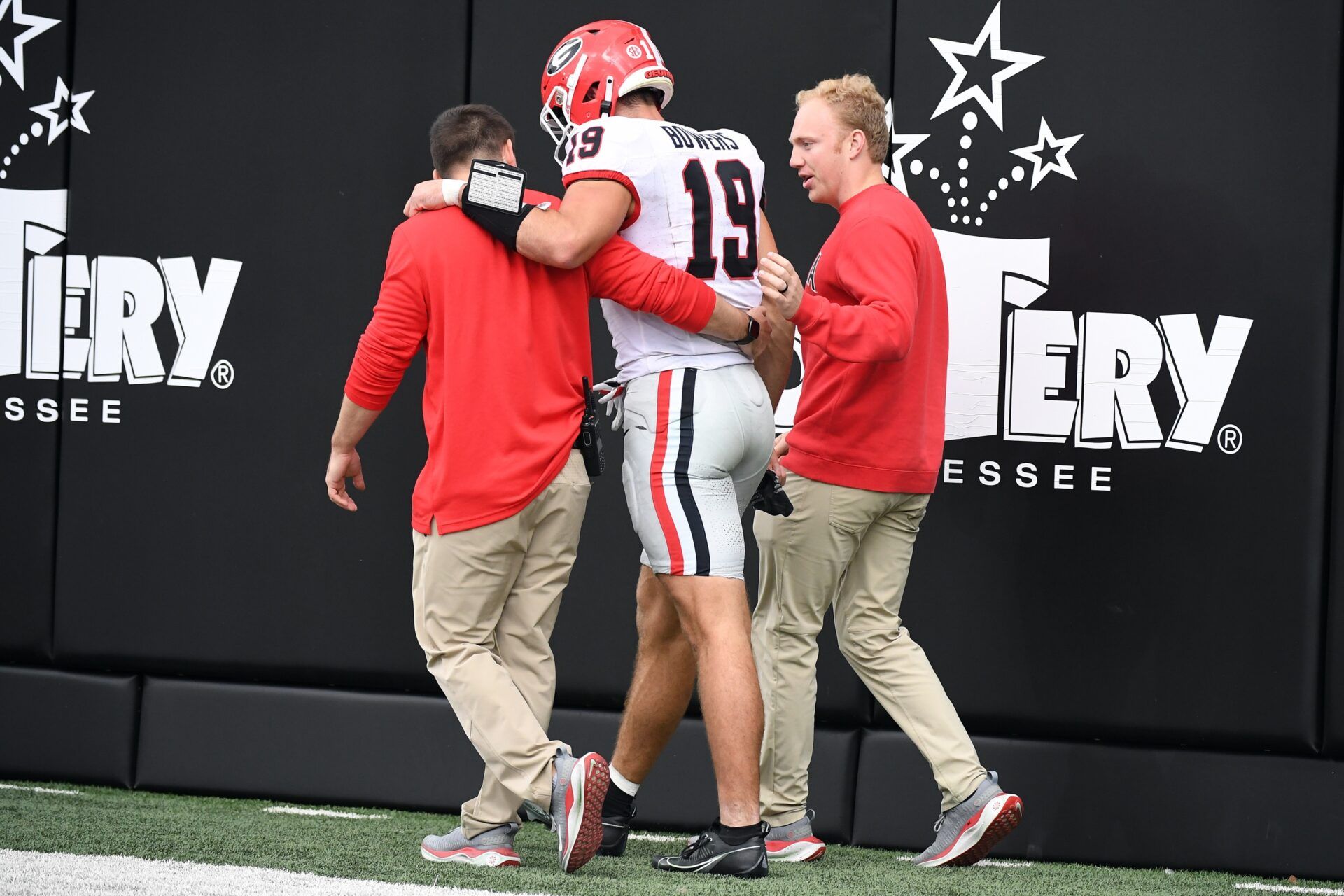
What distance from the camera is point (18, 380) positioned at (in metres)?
3.43

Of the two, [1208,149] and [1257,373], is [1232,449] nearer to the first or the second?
[1257,373]

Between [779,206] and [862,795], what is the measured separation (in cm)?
133

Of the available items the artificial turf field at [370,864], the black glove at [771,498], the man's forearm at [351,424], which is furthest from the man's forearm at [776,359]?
the artificial turf field at [370,864]

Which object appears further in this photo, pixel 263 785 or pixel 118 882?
pixel 263 785

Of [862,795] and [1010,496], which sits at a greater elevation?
[1010,496]

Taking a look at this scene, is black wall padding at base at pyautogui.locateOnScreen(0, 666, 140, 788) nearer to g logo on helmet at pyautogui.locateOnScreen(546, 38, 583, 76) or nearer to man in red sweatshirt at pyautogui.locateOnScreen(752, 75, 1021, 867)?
man in red sweatshirt at pyautogui.locateOnScreen(752, 75, 1021, 867)

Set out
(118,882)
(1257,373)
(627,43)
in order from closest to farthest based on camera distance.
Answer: (118,882) → (627,43) → (1257,373)

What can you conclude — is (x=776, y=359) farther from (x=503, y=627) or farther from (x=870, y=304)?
(x=503, y=627)

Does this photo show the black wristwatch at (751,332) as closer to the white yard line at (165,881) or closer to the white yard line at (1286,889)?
the white yard line at (165,881)

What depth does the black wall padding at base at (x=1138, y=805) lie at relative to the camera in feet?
9.65

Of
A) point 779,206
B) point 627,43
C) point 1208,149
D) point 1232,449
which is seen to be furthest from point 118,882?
point 1208,149

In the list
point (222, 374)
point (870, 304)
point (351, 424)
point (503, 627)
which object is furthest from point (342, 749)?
point (870, 304)

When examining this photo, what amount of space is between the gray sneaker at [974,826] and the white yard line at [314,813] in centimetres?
126

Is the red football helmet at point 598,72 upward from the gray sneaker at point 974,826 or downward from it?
upward
